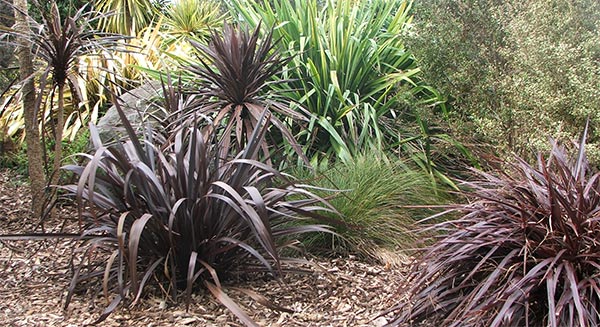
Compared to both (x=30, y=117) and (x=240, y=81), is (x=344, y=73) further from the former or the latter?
(x=30, y=117)

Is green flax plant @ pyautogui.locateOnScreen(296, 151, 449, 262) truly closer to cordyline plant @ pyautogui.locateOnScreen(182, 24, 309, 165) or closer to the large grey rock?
cordyline plant @ pyautogui.locateOnScreen(182, 24, 309, 165)

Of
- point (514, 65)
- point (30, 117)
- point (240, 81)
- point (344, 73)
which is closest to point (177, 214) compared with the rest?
point (240, 81)

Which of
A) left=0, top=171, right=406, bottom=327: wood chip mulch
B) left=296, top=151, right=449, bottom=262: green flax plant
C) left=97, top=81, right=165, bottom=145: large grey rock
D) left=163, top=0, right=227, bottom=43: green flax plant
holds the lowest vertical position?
left=0, top=171, right=406, bottom=327: wood chip mulch

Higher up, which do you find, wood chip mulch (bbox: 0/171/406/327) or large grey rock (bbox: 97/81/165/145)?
large grey rock (bbox: 97/81/165/145)

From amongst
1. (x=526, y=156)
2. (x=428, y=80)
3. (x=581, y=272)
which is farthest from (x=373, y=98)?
(x=581, y=272)

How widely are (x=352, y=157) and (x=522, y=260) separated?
2.67m

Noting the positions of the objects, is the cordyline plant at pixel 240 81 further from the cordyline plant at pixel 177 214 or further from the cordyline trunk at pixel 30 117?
the cordyline trunk at pixel 30 117

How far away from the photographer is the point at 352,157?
18.2 feet

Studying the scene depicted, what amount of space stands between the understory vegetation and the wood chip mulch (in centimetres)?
13

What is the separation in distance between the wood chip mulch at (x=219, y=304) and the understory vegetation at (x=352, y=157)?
13 centimetres

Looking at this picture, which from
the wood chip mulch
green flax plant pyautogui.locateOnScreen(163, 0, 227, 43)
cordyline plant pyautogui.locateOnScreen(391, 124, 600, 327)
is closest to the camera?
cordyline plant pyautogui.locateOnScreen(391, 124, 600, 327)

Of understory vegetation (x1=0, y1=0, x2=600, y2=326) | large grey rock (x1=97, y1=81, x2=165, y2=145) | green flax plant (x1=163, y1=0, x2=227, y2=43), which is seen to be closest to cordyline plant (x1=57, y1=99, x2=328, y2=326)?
understory vegetation (x1=0, y1=0, x2=600, y2=326)

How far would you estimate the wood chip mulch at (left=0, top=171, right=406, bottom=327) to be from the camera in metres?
3.39

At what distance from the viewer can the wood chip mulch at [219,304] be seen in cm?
339
